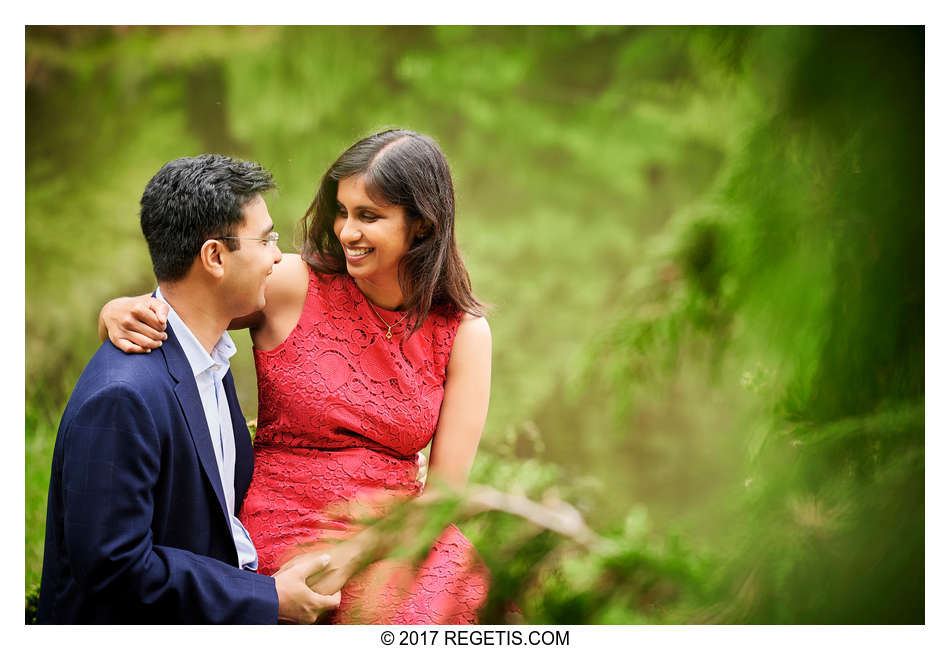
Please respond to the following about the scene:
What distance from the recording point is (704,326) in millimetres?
906

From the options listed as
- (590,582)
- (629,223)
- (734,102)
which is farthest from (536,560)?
(629,223)

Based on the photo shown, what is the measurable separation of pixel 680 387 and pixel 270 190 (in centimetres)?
107

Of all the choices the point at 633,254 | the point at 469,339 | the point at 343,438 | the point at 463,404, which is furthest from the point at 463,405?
the point at 633,254

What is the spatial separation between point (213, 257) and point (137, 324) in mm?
157

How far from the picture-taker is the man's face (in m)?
1.35

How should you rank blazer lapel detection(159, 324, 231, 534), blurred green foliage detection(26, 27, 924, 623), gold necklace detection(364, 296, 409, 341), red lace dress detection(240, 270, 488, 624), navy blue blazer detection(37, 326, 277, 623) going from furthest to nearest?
gold necklace detection(364, 296, 409, 341) → red lace dress detection(240, 270, 488, 624) → blazer lapel detection(159, 324, 231, 534) → navy blue blazer detection(37, 326, 277, 623) → blurred green foliage detection(26, 27, 924, 623)

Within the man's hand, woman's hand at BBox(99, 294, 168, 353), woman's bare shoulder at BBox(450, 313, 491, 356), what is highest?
woman's hand at BBox(99, 294, 168, 353)

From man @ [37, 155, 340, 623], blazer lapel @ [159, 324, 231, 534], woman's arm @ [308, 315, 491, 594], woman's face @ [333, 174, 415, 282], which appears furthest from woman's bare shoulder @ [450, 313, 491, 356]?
blazer lapel @ [159, 324, 231, 534]

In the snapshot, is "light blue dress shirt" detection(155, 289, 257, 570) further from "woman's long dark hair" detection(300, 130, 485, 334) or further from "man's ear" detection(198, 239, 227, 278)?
"woman's long dark hair" detection(300, 130, 485, 334)

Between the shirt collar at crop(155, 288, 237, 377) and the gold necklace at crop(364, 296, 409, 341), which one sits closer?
the shirt collar at crop(155, 288, 237, 377)

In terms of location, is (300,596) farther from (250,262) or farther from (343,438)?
(250,262)

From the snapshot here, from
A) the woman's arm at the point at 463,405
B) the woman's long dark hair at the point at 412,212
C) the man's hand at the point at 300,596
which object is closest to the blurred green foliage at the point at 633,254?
the woman's arm at the point at 463,405

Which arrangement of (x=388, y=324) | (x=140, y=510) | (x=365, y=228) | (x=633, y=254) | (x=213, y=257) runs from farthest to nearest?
1. (x=633, y=254)
2. (x=388, y=324)
3. (x=365, y=228)
4. (x=213, y=257)
5. (x=140, y=510)

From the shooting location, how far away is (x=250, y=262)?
1359mm
